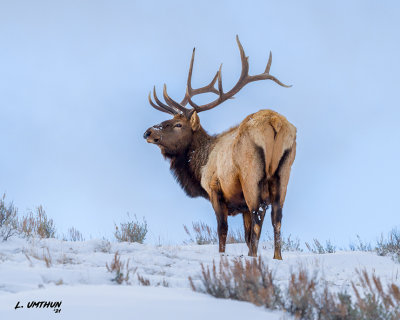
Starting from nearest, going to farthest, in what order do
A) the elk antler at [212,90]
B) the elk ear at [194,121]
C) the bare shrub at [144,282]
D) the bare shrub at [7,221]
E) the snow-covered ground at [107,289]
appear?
the snow-covered ground at [107,289] → the bare shrub at [144,282] → the bare shrub at [7,221] → the elk ear at [194,121] → the elk antler at [212,90]

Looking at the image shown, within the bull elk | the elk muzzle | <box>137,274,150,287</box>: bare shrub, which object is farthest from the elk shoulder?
<box>137,274,150,287</box>: bare shrub

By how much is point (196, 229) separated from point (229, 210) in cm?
279

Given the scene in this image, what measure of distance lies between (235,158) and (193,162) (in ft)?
6.23

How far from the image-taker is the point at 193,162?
29.7 ft

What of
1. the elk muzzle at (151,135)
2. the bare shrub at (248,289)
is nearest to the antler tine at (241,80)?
the elk muzzle at (151,135)

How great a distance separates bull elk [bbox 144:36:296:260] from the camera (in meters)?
6.99

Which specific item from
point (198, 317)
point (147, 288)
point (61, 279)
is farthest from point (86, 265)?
point (198, 317)

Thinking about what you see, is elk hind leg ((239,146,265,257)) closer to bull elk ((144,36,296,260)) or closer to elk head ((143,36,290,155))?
bull elk ((144,36,296,260))

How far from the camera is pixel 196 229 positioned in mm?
10773

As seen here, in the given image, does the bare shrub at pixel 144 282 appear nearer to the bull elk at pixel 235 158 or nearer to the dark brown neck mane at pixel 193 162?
the bull elk at pixel 235 158

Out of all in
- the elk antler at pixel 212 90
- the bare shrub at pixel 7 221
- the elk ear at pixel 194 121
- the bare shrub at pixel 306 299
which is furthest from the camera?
the elk antler at pixel 212 90

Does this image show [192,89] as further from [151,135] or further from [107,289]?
[107,289]

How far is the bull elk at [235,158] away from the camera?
6.99 meters

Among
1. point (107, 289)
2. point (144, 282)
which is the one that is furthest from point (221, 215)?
point (107, 289)
